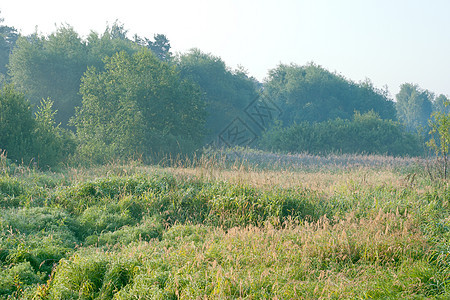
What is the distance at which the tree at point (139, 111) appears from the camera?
18.2m

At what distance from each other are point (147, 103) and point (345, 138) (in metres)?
16.8

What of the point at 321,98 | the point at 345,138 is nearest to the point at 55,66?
the point at 345,138

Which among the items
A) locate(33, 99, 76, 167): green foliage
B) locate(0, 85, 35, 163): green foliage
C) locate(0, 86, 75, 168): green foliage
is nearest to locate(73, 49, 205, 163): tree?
locate(33, 99, 76, 167): green foliage

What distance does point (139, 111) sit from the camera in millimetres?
18406

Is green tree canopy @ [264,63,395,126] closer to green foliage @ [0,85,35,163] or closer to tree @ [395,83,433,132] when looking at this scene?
green foliage @ [0,85,35,163]

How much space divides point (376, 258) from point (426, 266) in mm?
619

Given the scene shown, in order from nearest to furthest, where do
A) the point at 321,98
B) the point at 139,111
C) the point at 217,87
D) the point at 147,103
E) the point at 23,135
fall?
the point at 23,135
the point at 139,111
the point at 147,103
the point at 217,87
the point at 321,98

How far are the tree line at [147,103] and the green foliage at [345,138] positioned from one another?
0.08 m

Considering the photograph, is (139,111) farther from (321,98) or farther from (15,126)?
(321,98)

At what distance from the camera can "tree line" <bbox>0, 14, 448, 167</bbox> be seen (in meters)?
16.1

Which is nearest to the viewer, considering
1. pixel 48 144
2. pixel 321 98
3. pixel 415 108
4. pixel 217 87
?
pixel 48 144

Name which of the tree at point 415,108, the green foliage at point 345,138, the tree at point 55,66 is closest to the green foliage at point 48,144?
the tree at point 55,66

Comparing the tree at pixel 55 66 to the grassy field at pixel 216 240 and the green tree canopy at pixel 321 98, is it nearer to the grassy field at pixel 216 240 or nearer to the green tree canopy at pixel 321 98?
the grassy field at pixel 216 240

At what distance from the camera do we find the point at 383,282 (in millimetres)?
4570
